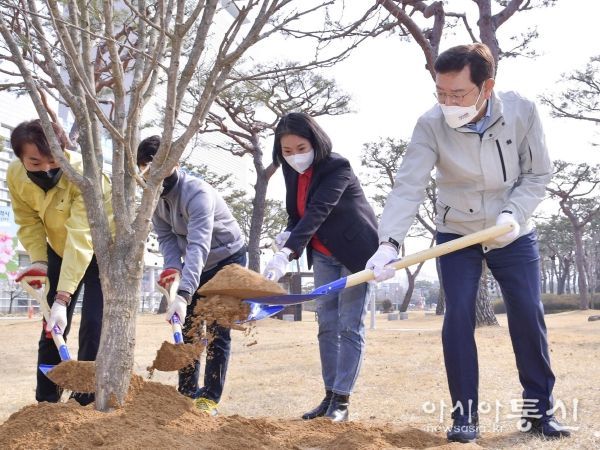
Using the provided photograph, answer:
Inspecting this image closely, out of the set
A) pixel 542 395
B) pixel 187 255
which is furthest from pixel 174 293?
pixel 542 395

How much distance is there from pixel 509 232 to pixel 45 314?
1867 millimetres

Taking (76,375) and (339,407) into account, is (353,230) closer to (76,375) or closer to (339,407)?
(339,407)

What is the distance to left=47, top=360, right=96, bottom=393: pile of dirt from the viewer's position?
2336mm

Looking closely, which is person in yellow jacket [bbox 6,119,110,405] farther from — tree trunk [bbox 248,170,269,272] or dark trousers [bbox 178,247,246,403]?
tree trunk [bbox 248,170,269,272]

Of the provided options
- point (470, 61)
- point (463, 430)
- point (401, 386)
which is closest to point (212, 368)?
point (463, 430)

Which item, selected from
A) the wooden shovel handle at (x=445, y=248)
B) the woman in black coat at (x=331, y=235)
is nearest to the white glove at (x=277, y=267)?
the woman in black coat at (x=331, y=235)

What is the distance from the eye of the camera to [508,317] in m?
2.45

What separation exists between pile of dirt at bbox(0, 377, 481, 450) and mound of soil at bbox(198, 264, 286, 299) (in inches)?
15.2

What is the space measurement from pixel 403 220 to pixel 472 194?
296mm

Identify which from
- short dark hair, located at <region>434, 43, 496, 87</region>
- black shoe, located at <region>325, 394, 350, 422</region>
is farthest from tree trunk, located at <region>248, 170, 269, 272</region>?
short dark hair, located at <region>434, 43, 496, 87</region>

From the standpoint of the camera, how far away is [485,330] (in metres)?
8.97

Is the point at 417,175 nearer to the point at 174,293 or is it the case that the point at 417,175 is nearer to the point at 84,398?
the point at 174,293

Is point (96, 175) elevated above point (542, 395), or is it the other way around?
point (96, 175)

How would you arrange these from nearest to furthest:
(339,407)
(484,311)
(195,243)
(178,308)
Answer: (178,308), (339,407), (195,243), (484,311)
